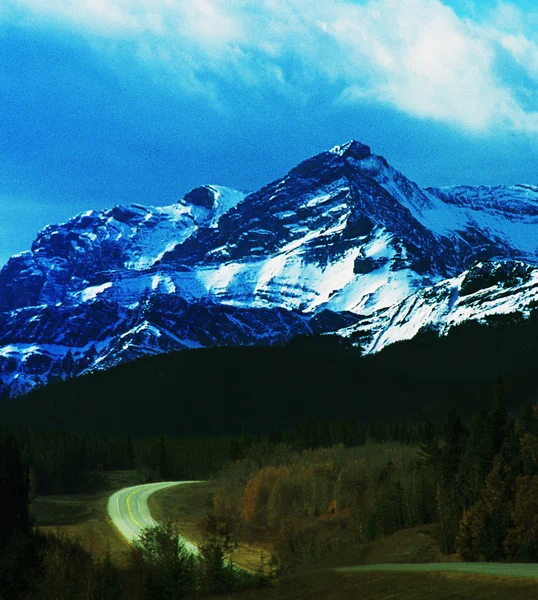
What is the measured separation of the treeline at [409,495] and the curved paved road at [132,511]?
29.1ft

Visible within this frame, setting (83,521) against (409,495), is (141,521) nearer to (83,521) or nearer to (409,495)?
(83,521)

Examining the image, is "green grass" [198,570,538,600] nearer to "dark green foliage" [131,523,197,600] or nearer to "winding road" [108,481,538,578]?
"winding road" [108,481,538,578]

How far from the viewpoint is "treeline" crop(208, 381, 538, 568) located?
84000mm

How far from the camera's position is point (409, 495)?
10681cm

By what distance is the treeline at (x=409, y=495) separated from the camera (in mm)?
84000

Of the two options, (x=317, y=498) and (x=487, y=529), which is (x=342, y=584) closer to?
(x=487, y=529)

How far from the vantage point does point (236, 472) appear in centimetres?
14462

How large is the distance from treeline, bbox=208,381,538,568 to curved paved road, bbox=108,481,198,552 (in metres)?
8.88

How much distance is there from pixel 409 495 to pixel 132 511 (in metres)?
33.5

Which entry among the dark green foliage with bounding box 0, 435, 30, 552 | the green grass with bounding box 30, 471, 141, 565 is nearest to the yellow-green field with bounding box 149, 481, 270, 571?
the green grass with bounding box 30, 471, 141, 565

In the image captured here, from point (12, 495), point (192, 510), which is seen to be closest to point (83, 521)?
point (192, 510)

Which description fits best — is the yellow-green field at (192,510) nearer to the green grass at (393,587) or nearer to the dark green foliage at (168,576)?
the dark green foliage at (168,576)

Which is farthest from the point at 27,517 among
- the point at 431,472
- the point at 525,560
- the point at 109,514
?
the point at 525,560

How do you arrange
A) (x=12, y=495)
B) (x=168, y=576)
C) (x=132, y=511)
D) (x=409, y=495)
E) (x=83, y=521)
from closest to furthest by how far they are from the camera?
(x=168, y=576) < (x=12, y=495) < (x=409, y=495) < (x=83, y=521) < (x=132, y=511)
